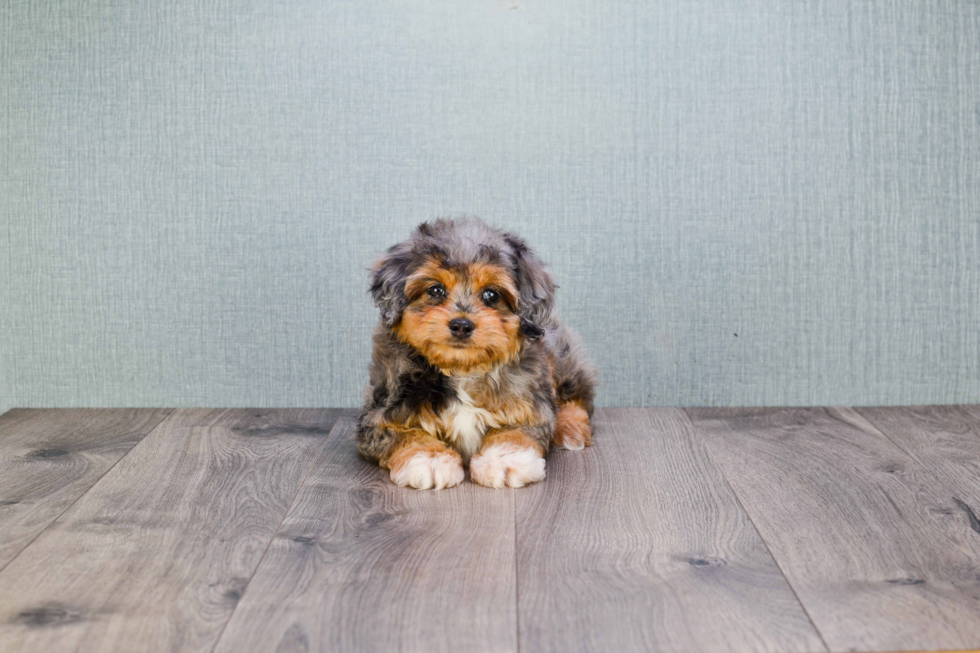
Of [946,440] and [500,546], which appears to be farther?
[946,440]

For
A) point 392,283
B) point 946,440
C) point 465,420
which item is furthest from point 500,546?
point 946,440

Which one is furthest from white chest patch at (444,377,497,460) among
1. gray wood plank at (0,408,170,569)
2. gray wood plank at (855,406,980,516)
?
gray wood plank at (855,406,980,516)

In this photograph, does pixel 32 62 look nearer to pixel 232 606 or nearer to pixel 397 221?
pixel 397 221

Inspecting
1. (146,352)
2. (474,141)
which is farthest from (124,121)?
(474,141)

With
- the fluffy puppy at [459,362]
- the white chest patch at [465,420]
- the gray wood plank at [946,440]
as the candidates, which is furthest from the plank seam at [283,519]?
the gray wood plank at [946,440]

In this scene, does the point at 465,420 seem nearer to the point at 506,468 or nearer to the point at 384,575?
the point at 506,468

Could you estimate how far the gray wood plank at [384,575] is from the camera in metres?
1.51

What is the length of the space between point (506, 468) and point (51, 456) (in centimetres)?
134

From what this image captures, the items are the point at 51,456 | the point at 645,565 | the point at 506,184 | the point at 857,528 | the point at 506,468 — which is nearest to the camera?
the point at 645,565

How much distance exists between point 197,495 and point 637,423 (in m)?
1.39

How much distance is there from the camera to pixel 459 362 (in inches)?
86.4

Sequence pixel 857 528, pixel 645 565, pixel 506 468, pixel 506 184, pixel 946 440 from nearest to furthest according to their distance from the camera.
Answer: pixel 645 565 → pixel 857 528 → pixel 506 468 → pixel 946 440 → pixel 506 184

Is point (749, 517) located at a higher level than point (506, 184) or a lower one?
lower

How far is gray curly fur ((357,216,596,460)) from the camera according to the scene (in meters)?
2.20
